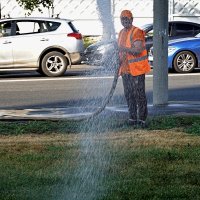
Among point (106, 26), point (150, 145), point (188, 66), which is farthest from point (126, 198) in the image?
point (188, 66)

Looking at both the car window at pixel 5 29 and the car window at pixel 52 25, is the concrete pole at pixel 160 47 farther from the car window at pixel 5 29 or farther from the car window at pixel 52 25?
the car window at pixel 5 29

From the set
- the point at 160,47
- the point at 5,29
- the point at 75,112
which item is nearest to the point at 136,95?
the point at 75,112

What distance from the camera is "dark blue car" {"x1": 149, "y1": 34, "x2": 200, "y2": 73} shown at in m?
21.0

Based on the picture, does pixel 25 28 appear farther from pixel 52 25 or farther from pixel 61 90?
pixel 61 90

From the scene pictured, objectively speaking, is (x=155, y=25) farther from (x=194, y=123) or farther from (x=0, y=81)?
(x=0, y=81)

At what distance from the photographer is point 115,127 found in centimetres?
1023

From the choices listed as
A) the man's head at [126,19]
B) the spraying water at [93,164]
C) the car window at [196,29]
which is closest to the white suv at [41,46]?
the car window at [196,29]

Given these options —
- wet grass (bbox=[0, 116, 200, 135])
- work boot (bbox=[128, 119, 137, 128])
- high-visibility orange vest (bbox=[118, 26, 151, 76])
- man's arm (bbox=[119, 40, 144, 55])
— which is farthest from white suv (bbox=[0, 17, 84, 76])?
man's arm (bbox=[119, 40, 144, 55])

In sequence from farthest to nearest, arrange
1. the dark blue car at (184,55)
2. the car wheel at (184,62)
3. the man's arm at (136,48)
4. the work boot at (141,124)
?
1. the car wheel at (184,62)
2. the dark blue car at (184,55)
3. the work boot at (141,124)
4. the man's arm at (136,48)

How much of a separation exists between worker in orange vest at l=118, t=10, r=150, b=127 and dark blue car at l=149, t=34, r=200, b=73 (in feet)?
34.6

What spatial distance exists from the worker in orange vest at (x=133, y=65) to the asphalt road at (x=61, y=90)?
2.67ft

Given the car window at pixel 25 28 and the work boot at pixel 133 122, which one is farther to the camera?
the car window at pixel 25 28

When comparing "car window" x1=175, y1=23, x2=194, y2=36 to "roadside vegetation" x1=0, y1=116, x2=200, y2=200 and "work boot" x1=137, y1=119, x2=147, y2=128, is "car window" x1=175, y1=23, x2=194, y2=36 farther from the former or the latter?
"work boot" x1=137, y1=119, x2=147, y2=128

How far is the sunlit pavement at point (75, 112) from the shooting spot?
11359 mm
